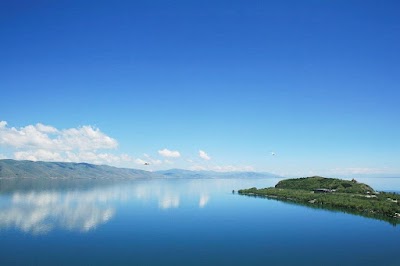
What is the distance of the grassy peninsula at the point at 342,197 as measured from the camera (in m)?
100

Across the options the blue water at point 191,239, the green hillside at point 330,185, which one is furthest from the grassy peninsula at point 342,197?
the blue water at point 191,239

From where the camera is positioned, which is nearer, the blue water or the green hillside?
the blue water

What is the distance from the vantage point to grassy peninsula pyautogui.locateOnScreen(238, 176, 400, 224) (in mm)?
100125

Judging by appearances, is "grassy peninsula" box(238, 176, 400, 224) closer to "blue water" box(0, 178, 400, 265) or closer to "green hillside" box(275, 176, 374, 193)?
"green hillside" box(275, 176, 374, 193)

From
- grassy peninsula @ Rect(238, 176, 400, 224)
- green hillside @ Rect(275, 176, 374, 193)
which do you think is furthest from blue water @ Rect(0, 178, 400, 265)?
green hillside @ Rect(275, 176, 374, 193)

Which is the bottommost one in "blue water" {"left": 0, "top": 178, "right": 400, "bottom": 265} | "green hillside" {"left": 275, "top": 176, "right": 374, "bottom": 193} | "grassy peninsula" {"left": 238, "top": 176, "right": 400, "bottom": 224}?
"blue water" {"left": 0, "top": 178, "right": 400, "bottom": 265}

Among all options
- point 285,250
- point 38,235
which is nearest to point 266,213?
point 285,250

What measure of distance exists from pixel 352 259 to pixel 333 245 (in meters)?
10.7

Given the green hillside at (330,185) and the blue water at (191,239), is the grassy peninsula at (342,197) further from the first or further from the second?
the blue water at (191,239)

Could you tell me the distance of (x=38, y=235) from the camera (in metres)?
64.9

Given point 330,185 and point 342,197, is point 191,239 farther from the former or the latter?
point 330,185

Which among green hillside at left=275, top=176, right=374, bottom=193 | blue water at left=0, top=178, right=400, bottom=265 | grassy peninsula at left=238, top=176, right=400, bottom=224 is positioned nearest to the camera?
blue water at left=0, top=178, right=400, bottom=265

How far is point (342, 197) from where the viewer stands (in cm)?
12925

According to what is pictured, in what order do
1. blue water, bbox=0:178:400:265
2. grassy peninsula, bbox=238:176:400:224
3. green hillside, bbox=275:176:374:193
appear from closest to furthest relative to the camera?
blue water, bbox=0:178:400:265, grassy peninsula, bbox=238:176:400:224, green hillside, bbox=275:176:374:193
